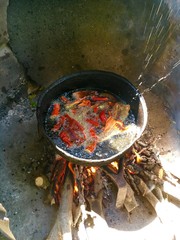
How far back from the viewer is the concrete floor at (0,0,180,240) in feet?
13.2

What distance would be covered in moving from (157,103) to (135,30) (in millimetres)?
1185

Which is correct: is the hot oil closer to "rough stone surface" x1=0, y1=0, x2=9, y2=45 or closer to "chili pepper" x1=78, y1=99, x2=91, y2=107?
A: "chili pepper" x1=78, y1=99, x2=91, y2=107

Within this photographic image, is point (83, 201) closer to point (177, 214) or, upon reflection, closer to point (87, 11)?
point (177, 214)

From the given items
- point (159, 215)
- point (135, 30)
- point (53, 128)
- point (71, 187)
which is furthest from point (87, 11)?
point (159, 215)

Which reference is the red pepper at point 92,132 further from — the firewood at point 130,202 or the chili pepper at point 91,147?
the firewood at point 130,202

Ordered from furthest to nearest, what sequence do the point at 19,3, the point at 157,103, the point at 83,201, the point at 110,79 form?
the point at 157,103 → the point at 110,79 → the point at 19,3 → the point at 83,201

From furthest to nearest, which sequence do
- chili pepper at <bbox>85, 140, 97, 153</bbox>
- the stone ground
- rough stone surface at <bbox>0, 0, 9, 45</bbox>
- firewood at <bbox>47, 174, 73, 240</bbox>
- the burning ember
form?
rough stone surface at <bbox>0, 0, 9, 45</bbox>
chili pepper at <bbox>85, 140, 97, 153</bbox>
the stone ground
the burning ember
firewood at <bbox>47, 174, 73, 240</bbox>

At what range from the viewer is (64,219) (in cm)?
372

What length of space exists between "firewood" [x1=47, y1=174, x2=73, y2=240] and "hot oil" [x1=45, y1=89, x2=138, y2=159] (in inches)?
18.8

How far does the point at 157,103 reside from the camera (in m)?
5.22

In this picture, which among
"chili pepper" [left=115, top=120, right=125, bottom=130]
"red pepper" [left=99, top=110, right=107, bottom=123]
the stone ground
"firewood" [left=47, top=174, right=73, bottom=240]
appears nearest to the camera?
"firewood" [left=47, top=174, right=73, bottom=240]

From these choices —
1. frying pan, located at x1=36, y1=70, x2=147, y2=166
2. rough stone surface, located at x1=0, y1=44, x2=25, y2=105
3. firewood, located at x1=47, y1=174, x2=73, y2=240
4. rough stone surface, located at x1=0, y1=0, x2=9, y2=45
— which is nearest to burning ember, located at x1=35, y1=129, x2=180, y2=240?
firewood, located at x1=47, y1=174, x2=73, y2=240

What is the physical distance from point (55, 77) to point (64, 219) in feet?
7.72

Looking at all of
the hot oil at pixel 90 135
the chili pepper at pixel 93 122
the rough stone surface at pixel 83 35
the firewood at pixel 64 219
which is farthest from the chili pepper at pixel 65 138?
the rough stone surface at pixel 83 35
